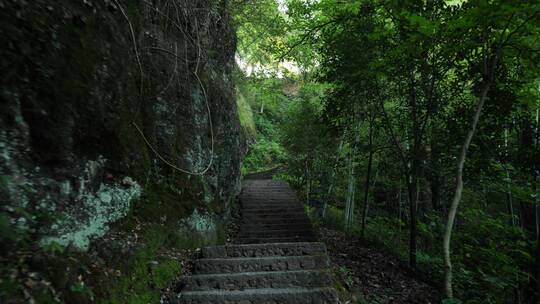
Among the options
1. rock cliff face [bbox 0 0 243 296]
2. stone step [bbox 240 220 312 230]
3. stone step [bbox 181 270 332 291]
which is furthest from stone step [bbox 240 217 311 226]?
stone step [bbox 181 270 332 291]

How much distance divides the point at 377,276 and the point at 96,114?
502 cm

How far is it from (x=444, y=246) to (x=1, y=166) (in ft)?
15.0

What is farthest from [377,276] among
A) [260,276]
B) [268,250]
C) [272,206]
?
[272,206]

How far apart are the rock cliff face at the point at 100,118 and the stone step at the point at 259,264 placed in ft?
2.48

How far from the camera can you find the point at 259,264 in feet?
14.1

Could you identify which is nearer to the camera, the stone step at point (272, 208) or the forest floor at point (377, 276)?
the forest floor at point (377, 276)

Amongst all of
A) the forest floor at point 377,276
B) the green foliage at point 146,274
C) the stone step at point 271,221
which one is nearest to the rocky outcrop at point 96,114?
the green foliage at point 146,274

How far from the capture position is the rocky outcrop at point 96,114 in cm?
227

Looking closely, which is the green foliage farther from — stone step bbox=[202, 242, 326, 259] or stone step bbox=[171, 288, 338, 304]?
stone step bbox=[202, 242, 326, 259]

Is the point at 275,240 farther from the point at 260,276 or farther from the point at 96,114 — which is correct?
the point at 96,114

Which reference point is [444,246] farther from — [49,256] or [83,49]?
[83,49]

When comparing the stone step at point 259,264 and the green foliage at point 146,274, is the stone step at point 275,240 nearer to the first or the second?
the stone step at point 259,264

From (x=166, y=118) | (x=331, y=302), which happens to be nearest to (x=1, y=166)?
(x=166, y=118)

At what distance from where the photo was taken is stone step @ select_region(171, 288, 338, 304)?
3.43 metres
